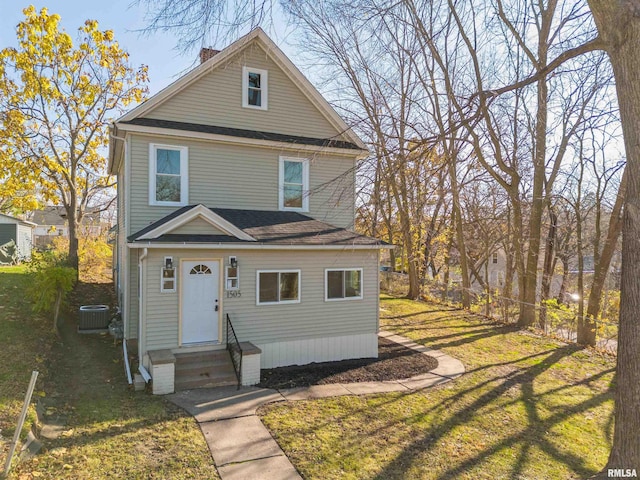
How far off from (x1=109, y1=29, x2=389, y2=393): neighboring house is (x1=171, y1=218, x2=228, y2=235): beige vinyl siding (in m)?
0.02

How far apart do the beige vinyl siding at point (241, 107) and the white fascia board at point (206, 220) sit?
3187 mm

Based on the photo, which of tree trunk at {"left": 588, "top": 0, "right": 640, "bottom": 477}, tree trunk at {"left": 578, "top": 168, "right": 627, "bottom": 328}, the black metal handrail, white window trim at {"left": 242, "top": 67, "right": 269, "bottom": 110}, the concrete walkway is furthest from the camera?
tree trunk at {"left": 578, "top": 168, "right": 627, "bottom": 328}

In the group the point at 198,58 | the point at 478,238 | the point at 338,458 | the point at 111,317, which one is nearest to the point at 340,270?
the point at 338,458

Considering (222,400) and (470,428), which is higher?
(222,400)

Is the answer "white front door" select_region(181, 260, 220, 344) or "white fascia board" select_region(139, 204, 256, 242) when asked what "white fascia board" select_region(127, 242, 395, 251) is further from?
"white front door" select_region(181, 260, 220, 344)

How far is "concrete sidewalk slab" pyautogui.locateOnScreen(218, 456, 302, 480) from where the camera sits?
17.3ft

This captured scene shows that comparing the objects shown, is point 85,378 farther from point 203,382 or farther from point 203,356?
point 203,382

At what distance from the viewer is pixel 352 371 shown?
31.7 feet

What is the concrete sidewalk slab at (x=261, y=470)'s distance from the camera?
17.3 ft

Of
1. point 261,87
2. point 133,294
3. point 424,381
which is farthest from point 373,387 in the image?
point 261,87

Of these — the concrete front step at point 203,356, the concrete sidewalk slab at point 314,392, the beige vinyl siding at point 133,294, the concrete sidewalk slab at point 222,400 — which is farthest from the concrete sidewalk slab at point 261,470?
the beige vinyl siding at point 133,294

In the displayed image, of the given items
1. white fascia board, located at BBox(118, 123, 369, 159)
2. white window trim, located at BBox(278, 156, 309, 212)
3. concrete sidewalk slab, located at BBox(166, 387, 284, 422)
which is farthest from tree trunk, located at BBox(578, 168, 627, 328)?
concrete sidewalk slab, located at BBox(166, 387, 284, 422)

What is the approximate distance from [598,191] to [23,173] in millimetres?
26109

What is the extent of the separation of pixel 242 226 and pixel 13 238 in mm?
24225
